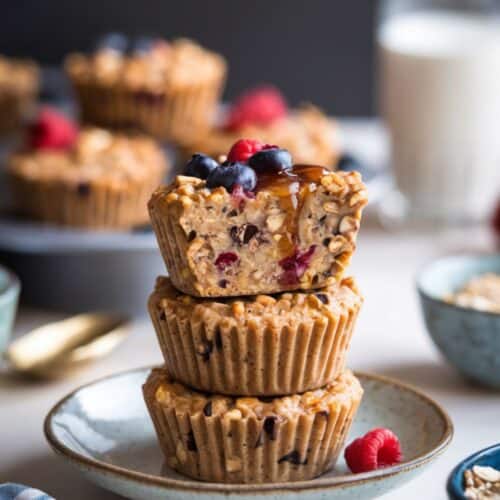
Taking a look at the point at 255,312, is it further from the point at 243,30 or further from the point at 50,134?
the point at 243,30

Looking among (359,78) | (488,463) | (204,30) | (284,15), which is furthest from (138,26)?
(488,463)

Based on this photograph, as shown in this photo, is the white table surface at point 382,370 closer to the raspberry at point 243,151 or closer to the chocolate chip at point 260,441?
the chocolate chip at point 260,441

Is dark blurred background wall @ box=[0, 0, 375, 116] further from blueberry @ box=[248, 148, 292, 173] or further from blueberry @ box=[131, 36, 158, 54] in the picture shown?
blueberry @ box=[248, 148, 292, 173]

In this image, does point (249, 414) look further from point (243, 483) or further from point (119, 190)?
point (119, 190)

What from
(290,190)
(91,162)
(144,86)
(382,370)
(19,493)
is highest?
(290,190)

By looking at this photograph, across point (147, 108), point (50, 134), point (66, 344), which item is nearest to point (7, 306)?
point (66, 344)

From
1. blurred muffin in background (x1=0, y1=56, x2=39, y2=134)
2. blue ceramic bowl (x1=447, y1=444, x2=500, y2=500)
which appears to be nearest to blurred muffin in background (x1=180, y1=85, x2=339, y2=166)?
blurred muffin in background (x1=0, y1=56, x2=39, y2=134)
